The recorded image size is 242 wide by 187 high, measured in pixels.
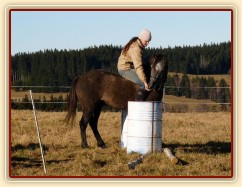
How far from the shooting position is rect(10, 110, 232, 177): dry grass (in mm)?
7246

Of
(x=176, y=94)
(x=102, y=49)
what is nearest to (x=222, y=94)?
A: (x=176, y=94)

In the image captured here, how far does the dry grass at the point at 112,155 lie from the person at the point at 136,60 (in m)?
1.41

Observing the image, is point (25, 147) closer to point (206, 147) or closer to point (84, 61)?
point (206, 147)

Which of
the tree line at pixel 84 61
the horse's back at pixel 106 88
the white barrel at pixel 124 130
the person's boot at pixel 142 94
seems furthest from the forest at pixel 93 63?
the person's boot at pixel 142 94

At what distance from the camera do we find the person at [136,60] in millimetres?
9039

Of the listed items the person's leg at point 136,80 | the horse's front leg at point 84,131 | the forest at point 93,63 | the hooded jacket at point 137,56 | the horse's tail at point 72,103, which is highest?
the forest at point 93,63

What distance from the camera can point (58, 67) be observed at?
41531 millimetres

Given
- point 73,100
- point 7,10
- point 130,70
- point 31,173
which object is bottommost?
point 31,173

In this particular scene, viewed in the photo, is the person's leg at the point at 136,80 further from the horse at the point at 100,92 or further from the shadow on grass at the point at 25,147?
the shadow on grass at the point at 25,147

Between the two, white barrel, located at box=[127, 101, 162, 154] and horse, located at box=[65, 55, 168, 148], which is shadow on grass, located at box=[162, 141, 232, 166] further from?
horse, located at box=[65, 55, 168, 148]

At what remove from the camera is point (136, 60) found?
905cm

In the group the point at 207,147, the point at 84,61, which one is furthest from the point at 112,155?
the point at 84,61
